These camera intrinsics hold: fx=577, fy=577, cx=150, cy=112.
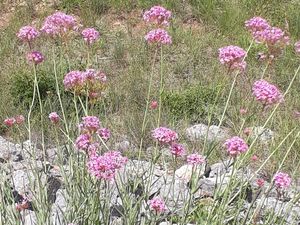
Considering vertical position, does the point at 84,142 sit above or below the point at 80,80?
below

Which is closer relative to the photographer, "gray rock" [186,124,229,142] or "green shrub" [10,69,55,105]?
"gray rock" [186,124,229,142]

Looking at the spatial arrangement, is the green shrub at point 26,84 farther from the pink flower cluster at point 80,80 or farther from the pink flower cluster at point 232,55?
the pink flower cluster at point 232,55

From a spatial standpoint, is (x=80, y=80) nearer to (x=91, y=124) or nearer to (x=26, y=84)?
(x=91, y=124)

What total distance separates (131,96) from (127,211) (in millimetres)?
2793

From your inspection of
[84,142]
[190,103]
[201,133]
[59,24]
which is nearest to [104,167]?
[84,142]

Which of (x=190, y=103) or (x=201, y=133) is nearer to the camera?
(x=201, y=133)

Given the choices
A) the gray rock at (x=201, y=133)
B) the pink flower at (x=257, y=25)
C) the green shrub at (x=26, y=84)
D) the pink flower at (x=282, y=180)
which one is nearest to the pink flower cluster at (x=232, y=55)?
the pink flower at (x=257, y=25)

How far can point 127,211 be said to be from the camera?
2641 mm

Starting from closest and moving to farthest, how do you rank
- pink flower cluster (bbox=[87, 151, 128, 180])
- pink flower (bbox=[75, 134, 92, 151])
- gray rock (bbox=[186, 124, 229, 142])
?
pink flower cluster (bbox=[87, 151, 128, 180]), pink flower (bbox=[75, 134, 92, 151]), gray rock (bbox=[186, 124, 229, 142])

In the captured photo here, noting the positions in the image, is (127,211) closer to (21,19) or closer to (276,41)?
(276,41)

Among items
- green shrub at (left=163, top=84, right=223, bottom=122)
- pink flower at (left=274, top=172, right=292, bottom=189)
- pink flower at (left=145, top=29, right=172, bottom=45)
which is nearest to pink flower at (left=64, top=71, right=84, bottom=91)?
pink flower at (left=145, top=29, right=172, bottom=45)

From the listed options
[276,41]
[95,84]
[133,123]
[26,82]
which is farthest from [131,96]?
[276,41]

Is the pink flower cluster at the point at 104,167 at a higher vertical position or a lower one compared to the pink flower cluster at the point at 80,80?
lower

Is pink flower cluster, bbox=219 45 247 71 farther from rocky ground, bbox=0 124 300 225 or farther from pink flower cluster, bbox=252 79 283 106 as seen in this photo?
rocky ground, bbox=0 124 300 225
